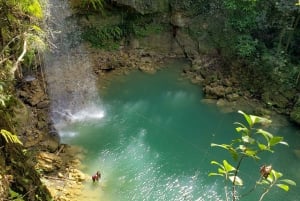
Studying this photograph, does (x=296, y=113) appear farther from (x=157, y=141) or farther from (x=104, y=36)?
(x=104, y=36)

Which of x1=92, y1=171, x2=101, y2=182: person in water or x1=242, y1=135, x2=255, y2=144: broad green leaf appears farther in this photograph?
x1=92, y1=171, x2=101, y2=182: person in water

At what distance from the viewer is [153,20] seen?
13359 mm

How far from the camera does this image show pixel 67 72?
11883 mm

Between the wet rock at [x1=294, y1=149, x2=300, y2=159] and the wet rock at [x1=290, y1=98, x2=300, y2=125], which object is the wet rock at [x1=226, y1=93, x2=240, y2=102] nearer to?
the wet rock at [x1=290, y1=98, x2=300, y2=125]

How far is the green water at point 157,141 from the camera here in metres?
8.07

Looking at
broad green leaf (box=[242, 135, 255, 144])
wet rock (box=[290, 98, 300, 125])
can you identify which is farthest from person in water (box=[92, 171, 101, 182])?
broad green leaf (box=[242, 135, 255, 144])

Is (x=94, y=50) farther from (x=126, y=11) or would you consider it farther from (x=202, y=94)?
(x=202, y=94)

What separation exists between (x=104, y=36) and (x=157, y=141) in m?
5.13

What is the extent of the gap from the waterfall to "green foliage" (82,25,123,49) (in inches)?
14.1

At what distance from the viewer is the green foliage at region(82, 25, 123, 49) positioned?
12883 mm

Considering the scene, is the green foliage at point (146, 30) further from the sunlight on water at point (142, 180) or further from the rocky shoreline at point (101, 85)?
the sunlight on water at point (142, 180)

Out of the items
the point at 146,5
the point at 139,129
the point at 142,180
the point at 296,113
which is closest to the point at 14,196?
the point at 142,180

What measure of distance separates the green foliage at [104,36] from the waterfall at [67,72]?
357 mm

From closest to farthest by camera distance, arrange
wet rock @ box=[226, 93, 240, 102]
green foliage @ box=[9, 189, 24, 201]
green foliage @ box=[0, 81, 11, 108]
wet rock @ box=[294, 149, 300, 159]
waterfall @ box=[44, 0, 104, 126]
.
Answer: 1. green foliage @ box=[0, 81, 11, 108]
2. green foliage @ box=[9, 189, 24, 201]
3. wet rock @ box=[294, 149, 300, 159]
4. waterfall @ box=[44, 0, 104, 126]
5. wet rock @ box=[226, 93, 240, 102]
